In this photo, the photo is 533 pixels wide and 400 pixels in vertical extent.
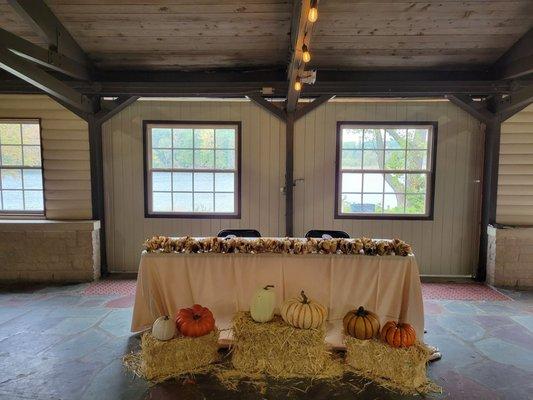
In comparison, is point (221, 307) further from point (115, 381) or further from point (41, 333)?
point (41, 333)

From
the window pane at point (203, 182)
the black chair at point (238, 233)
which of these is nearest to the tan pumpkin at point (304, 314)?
the black chair at point (238, 233)

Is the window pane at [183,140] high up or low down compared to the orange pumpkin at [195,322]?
up

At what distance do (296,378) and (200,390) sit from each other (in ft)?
2.28

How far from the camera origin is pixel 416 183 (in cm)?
508

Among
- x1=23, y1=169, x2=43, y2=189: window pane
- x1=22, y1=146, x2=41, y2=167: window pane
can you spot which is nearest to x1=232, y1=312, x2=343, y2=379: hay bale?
x1=23, y1=169, x2=43, y2=189: window pane

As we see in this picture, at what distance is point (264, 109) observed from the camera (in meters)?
4.92

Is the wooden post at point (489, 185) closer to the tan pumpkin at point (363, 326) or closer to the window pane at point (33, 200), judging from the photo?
the tan pumpkin at point (363, 326)

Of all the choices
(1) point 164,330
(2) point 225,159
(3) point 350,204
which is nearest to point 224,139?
(2) point 225,159

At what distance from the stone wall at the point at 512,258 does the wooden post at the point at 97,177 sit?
18.6ft

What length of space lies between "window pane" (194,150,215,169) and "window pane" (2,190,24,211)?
2664mm

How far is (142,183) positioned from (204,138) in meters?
1.17

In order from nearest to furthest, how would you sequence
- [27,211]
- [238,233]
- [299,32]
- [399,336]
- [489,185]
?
[399,336], [299,32], [238,233], [489,185], [27,211]

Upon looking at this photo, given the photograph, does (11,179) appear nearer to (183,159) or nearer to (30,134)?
(30,134)

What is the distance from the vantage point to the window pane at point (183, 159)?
203 inches
